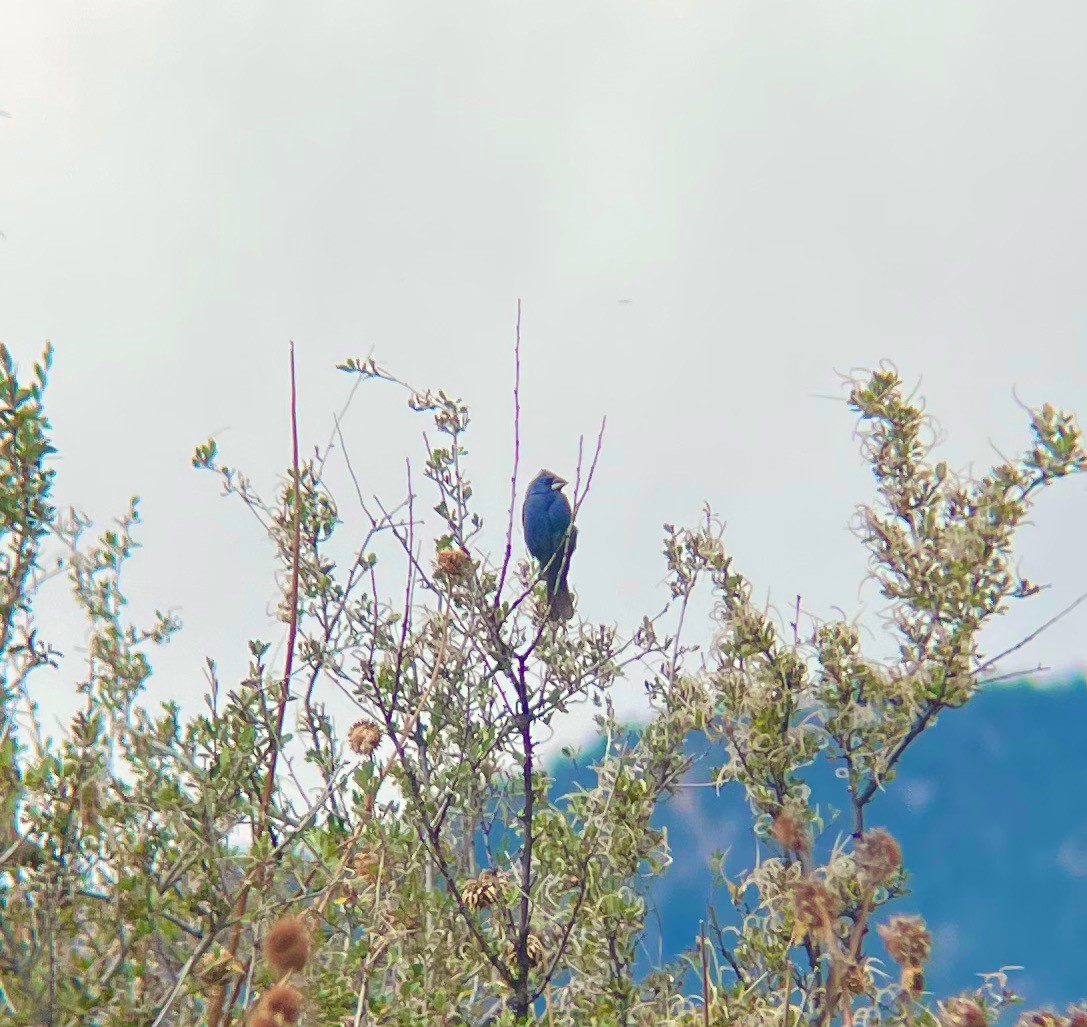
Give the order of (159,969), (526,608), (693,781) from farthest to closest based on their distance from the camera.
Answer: (526,608) → (693,781) → (159,969)

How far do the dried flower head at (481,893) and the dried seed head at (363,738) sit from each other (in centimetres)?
67

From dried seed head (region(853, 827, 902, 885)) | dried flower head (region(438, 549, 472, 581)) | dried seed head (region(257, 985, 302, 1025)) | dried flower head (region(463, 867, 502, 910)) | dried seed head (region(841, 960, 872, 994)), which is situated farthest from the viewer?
dried flower head (region(438, 549, 472, 581))

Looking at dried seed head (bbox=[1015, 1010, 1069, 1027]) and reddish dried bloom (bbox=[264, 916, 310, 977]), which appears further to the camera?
dried seed head (bbox=[1015, 1010, 1069, 1027])

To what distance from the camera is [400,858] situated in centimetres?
380

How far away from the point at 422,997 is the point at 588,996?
808 millimetres

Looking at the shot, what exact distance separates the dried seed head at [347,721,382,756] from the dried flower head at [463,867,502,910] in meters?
0.67

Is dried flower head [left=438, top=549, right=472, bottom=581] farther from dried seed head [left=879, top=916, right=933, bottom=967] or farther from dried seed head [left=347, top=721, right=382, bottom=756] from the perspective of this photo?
dried seed head [left=879, top=916, right=933, bottom=967]

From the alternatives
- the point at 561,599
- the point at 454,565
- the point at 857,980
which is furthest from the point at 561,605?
the point at 857,980

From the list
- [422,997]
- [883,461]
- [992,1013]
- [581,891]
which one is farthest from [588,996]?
[883,461]

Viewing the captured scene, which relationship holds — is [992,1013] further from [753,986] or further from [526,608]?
[526,608]

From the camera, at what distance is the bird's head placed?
8.45 m

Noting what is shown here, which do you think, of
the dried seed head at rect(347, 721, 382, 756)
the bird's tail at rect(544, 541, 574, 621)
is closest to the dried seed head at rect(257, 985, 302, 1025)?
the dried seed head at rect(347, 721, 382, 756)

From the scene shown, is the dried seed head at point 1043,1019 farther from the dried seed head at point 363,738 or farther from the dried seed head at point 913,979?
the dried seed head at point 363,738

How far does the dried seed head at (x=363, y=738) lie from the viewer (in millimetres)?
3578
